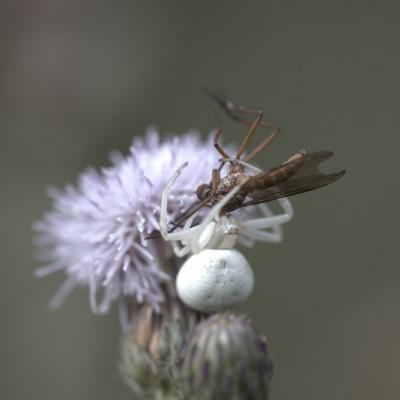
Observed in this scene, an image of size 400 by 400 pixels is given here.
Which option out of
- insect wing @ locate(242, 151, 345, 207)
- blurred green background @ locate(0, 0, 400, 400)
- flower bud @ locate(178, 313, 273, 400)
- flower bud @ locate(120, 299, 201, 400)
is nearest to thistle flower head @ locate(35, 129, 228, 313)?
flower bud @ locate(120, 299, 201, 400)

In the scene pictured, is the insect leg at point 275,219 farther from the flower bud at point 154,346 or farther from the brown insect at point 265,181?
the flower bud at point 154,346

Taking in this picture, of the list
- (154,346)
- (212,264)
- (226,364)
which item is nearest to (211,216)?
(212,264)

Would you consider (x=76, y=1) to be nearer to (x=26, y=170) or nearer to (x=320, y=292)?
(x=26, y=170)

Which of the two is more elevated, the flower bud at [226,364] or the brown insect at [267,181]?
the brown insect at [267,181]

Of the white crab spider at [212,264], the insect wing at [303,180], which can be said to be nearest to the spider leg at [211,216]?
the white crab spider at [212,264]

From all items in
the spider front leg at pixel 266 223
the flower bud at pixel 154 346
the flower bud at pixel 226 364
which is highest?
the spider front leg at pixel 266 223

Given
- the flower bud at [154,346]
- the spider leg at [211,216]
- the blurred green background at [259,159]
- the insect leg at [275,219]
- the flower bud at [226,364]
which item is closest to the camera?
the flower bud at [226,364]
